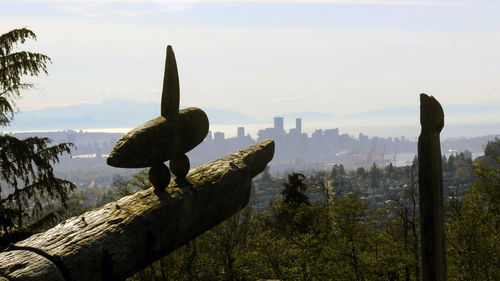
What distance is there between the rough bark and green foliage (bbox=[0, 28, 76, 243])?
8.43m

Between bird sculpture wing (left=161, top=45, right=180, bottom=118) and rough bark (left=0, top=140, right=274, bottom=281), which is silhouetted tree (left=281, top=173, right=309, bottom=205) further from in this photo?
bird sculpture wing (left=161, top=45, right=180, bottom=118)

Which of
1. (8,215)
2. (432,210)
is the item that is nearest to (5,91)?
(8,215)

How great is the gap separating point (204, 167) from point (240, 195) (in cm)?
99

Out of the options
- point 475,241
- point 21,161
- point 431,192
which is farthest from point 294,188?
point 431,192

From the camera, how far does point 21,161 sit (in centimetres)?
1429

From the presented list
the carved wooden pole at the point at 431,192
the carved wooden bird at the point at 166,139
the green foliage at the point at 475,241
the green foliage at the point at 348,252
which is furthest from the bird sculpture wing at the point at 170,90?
the green foliage at the point at 475,241

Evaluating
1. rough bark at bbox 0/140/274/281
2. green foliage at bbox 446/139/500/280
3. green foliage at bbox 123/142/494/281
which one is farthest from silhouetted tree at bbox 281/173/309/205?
rough bark at bbox 0/140/274/281

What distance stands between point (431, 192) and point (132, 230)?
551 centimetres

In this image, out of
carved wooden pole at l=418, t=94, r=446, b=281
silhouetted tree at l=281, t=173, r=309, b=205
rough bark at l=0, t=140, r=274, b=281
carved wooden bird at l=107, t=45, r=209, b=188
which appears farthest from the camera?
silhouetted tree at l=281, t=173, r=309, b=205

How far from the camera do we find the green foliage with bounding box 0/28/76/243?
14195 mm

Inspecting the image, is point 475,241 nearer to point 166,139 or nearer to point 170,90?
point 166,139

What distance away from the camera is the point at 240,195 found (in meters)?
9.17

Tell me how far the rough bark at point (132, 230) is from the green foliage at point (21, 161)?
8.43 m

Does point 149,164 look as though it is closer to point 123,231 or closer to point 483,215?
point 123,231
